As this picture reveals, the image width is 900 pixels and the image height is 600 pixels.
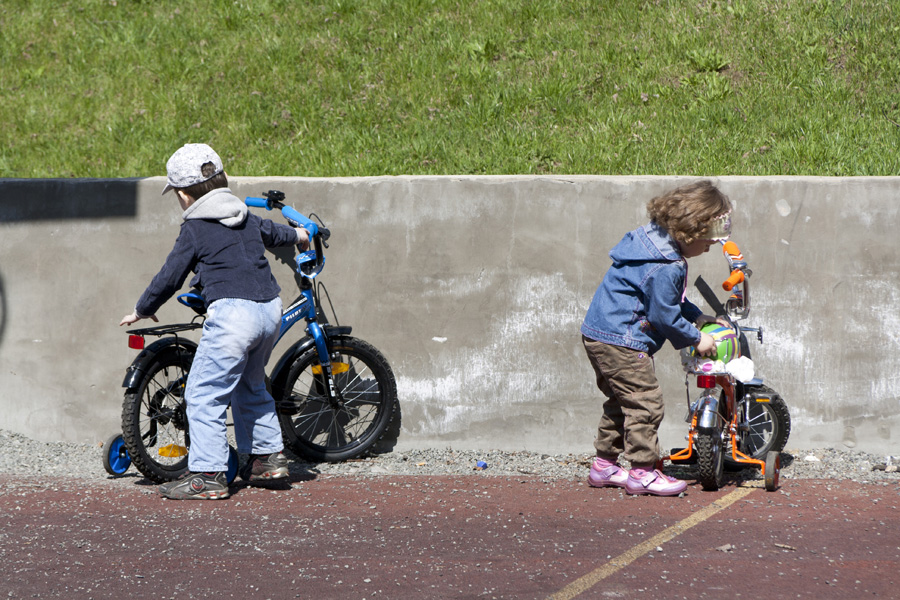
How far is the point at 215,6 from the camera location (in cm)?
862

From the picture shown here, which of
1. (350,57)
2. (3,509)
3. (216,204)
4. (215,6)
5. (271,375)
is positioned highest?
(215,6)

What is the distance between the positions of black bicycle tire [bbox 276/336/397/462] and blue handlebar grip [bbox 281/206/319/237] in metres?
0.70

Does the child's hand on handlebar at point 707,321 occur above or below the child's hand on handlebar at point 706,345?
above

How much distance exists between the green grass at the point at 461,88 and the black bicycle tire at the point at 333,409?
152cm

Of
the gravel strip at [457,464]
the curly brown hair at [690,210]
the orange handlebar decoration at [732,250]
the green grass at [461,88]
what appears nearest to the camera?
the curly brown hair at [690,210]

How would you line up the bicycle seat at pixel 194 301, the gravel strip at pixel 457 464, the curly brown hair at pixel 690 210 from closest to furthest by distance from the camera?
1. the curly brown hair at pixel 690 210
2. the bicycle seat at pixel 194 301
3. the gravel strip at pixel 457 464

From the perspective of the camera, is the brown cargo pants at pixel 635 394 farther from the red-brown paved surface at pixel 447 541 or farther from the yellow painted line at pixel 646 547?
the yellow painted line at pixel 646 547

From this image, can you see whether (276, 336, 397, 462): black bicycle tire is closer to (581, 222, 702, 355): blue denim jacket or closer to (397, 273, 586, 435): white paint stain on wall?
(397, 273, 586, 435): white paint stain on wall

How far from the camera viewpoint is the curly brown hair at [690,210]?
191 inches

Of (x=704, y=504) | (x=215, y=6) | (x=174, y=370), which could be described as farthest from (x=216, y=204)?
(x=215, y=6)

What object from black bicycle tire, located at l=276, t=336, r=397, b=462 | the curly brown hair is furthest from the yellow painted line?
black bicycle tire, located at l=276, t=336, r=397, b=462

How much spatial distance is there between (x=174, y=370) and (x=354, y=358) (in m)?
1.14

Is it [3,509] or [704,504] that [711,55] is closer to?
[704,504]

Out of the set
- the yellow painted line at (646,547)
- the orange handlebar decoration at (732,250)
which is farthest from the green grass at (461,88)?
the yellow painted line at (646,547)
